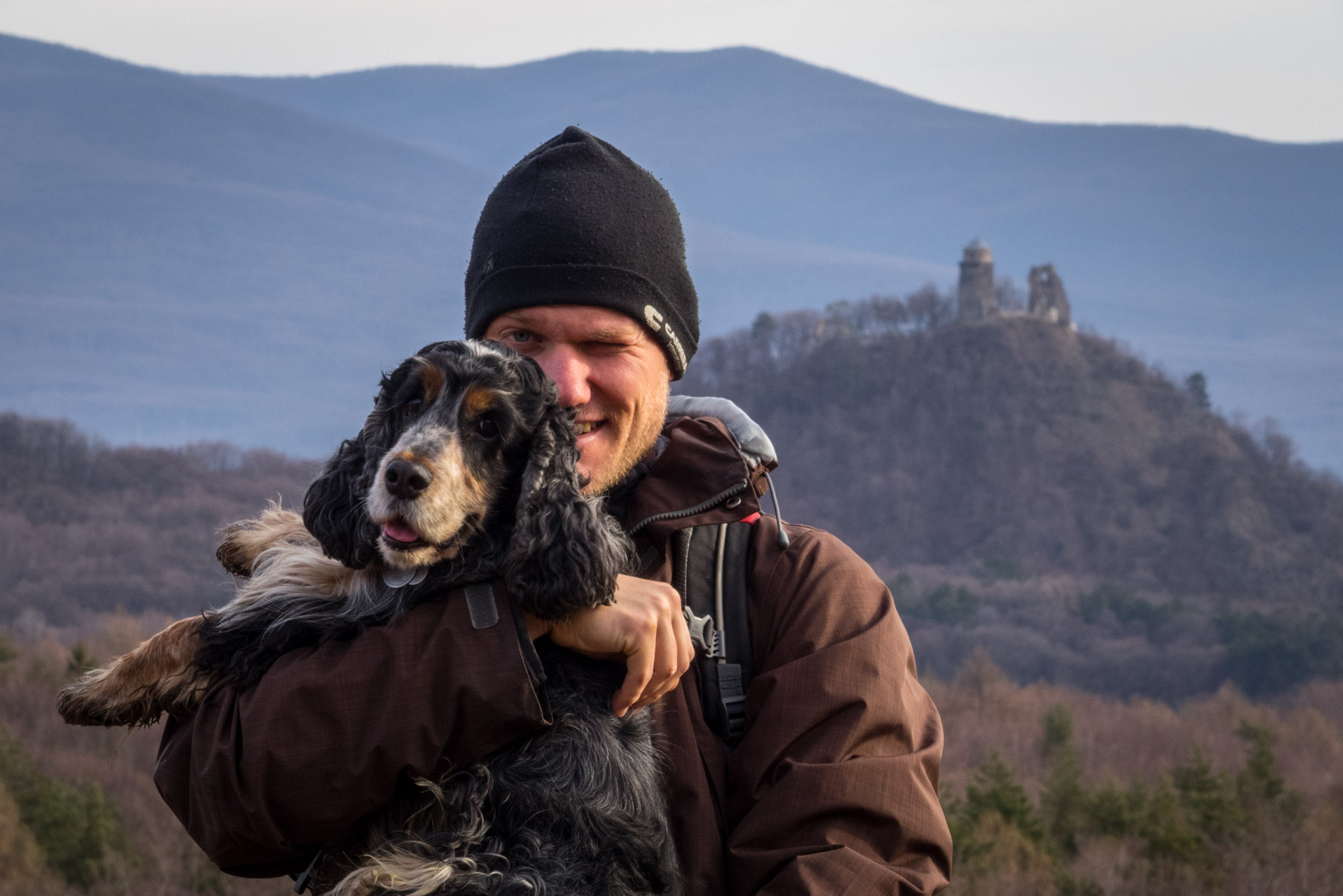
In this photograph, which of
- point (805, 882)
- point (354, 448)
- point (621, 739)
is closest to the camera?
point (805, 882)

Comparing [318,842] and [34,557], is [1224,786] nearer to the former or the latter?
[318,842]

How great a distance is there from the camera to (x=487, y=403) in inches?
144

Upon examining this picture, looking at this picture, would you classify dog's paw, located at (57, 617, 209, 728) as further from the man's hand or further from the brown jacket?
the man's hand

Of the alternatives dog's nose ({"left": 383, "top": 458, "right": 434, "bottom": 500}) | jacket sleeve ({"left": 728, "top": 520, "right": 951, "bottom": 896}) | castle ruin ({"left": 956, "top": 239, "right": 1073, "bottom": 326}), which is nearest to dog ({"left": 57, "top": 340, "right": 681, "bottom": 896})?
dog's nose ({"left": 383, "top": 458, "right": 434, "bottom": 500})

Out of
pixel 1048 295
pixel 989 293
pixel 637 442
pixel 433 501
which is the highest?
pixel 1048 295

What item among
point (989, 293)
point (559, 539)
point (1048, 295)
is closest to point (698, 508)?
point (559, 539)

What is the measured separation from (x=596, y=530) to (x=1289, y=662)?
371 feet

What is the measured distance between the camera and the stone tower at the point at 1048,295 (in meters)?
157

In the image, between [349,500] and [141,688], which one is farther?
[349,500]

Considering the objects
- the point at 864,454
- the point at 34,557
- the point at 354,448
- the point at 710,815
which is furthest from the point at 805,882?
the point at 864,454

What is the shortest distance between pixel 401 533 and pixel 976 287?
164456mm

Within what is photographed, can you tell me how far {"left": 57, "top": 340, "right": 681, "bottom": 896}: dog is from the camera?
3400 millimetres

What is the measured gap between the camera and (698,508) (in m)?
3.65

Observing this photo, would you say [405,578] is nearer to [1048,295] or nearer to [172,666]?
[172,666]
